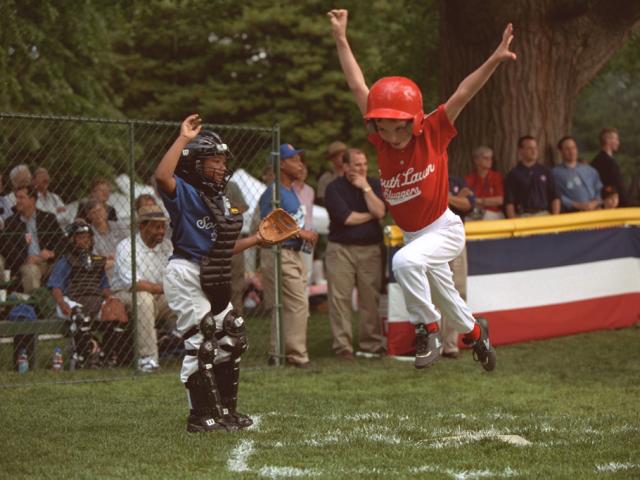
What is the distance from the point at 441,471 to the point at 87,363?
6.31 m

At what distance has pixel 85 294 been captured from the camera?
1284 cm

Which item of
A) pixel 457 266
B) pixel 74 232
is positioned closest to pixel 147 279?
pixel 74 232

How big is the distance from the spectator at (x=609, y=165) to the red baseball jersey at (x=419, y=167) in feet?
26.3

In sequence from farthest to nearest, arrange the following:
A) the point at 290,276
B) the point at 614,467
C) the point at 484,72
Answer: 1. the point at 290,276
2. the point at 484,72
3. the point at 614,467

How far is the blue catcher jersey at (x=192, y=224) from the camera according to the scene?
8.70m

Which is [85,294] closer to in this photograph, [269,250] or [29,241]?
[29,241]

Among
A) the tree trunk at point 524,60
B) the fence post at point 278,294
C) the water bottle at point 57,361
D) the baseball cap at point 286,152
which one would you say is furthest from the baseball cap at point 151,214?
the tree trunk at point 524,60

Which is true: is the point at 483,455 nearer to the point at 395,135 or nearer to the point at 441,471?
the point at 441,471

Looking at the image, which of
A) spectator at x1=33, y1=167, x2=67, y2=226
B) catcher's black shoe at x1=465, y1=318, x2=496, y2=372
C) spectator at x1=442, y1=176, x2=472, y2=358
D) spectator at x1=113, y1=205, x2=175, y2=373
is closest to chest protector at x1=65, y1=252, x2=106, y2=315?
spectator at x1=113, y1=205, x2=175, y2=373

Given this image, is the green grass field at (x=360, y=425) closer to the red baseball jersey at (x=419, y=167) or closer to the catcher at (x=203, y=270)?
the catcher at (x=203, y=270)

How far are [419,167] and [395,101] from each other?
556 mm

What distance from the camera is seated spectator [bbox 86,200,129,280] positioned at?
13.4 m

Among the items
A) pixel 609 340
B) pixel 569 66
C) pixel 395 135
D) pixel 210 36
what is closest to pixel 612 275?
pixel 609 340

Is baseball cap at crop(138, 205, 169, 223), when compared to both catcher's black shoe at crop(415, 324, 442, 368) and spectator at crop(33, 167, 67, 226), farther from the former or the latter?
catcher's black shoe at crop(415, 324, 442, 368)
